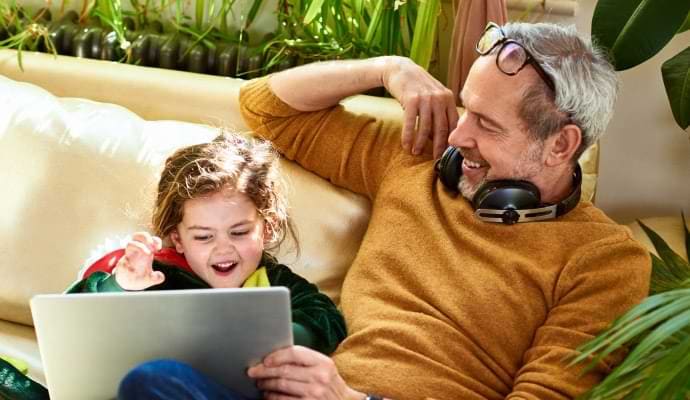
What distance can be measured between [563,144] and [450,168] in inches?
7.9

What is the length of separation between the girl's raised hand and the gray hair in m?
0.64

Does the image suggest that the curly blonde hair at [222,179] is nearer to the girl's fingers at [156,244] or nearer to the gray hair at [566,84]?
the girl's fingers at [156,244]

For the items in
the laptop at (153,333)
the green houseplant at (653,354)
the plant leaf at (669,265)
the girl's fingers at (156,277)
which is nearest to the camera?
the green houseplant at (653,354)

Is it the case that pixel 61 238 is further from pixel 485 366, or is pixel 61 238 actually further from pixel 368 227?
pixel 485 366

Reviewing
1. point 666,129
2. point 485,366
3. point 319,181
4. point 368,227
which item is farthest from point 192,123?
point 666,129

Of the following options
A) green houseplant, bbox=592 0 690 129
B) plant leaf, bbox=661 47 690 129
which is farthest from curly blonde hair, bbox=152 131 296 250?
plant leaf, bbox=661 47 690 129

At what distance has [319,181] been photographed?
6.58 feet

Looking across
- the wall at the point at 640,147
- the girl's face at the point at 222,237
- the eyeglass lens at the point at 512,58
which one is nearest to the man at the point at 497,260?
the eyeglass lens at the point at 512,58

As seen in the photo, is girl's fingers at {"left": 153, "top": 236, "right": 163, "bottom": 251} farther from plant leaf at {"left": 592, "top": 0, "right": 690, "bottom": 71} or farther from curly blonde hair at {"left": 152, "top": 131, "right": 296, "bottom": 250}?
plant leaf at {"left": 592, "top": 0, "right": 690, "bottom": 71}

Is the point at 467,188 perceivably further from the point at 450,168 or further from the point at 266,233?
the point at 266,233

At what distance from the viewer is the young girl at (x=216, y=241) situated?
5.42 ft

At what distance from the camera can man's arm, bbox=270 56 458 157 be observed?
74.9 inches

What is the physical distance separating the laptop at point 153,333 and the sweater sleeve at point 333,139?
570 millimetres

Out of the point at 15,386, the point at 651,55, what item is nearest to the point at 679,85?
the point at 651,55
